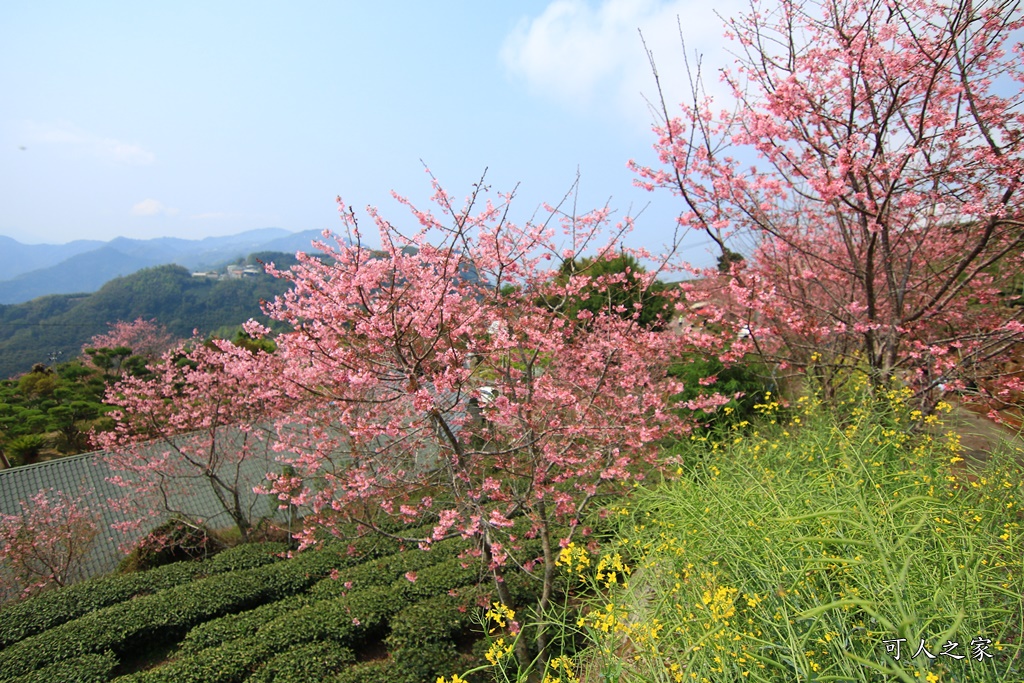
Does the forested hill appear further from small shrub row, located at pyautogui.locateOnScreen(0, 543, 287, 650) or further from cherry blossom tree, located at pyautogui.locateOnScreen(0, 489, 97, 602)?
small shrub row, located at pyautogui.locateOnScreen(0, 543, 287, 650)

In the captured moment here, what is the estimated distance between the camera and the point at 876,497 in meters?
2.70

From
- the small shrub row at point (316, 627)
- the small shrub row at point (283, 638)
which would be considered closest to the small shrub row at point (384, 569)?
the small shrub row at point (316, 627)

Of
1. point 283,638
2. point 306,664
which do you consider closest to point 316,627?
point 283,638

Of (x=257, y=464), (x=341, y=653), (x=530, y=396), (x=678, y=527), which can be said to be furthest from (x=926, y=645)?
(x=257, y=464)

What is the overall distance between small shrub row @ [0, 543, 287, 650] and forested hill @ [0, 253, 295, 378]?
2181 cm

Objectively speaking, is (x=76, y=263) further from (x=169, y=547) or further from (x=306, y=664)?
(x=306, y=664)

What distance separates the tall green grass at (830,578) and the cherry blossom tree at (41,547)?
8.02 metres

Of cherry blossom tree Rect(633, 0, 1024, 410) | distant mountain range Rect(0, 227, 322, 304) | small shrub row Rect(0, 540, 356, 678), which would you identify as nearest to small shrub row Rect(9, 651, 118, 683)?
small shrub row Rect(0, 540, 356, 678)

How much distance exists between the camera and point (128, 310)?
36.5 meters

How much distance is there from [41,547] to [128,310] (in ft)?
118

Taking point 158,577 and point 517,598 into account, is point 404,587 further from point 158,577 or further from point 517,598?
point 158,577

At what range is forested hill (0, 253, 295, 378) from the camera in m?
28.0

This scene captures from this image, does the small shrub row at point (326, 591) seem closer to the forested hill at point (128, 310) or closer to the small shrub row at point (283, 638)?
the small shrub row at point (283, 638)

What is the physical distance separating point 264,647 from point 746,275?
18.6 feet
